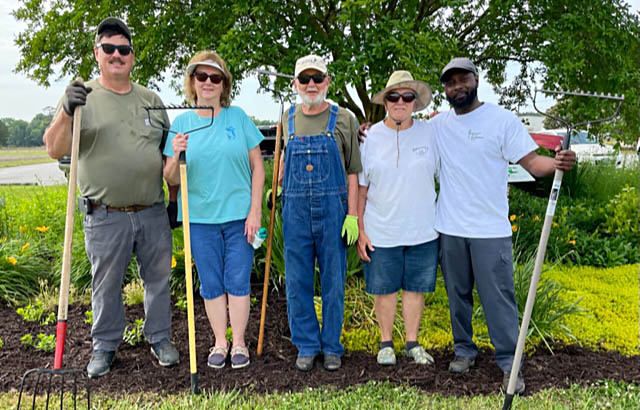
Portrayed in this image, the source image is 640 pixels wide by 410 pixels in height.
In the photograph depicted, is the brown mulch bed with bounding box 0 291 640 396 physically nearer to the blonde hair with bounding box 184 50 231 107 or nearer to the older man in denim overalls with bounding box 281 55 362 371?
the older man in denim overalls with bounding box 281 55 362 371

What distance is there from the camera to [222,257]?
3.68 metres

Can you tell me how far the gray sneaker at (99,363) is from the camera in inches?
144

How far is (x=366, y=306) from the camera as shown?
14.7 ft

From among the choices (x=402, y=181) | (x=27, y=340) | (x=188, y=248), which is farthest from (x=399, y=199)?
(x=27, y=340)

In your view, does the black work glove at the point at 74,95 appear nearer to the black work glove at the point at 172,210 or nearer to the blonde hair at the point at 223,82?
the blonde hair at the point at 223,82

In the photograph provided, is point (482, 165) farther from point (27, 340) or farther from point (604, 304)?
point (27, 340)

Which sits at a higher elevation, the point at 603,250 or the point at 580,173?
the point at 580,173

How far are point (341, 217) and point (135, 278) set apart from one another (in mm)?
2950

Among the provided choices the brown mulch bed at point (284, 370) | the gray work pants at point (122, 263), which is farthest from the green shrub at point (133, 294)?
the gray work pants at point (122, 263)

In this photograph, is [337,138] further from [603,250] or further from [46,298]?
[603,250]

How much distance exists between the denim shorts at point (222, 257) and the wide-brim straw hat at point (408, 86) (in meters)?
1.38

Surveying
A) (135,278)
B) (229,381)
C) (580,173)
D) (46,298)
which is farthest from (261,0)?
(580,173)

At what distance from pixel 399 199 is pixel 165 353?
6.91ft

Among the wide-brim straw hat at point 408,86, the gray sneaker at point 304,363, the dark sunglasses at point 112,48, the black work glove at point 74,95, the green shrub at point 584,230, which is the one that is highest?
the dark sunglasses at point 112,48
